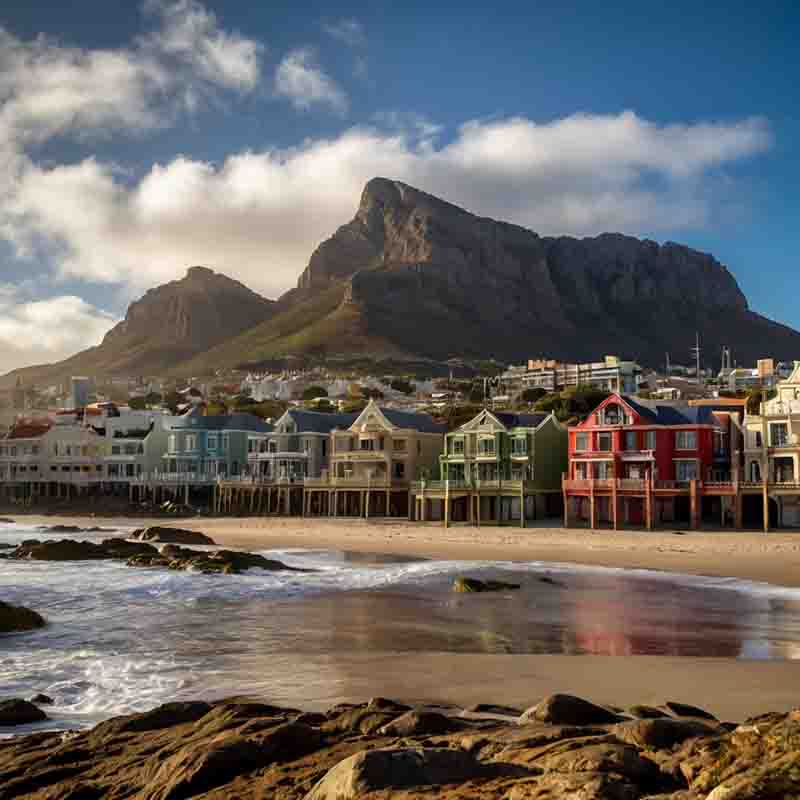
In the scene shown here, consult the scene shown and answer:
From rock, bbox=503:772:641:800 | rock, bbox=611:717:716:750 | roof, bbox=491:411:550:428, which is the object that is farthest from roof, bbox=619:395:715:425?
rock, bbox=503:772:641:800

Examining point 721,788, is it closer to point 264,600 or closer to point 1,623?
point 1,623

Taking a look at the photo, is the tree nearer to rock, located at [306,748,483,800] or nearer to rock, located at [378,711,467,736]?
rock, located at [378,711,467,736]

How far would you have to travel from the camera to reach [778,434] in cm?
4756

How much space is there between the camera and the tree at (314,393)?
4911 inches

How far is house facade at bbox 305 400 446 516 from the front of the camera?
63.1 metres

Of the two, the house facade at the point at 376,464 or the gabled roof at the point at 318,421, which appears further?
the gabled roof at the point at 318,421

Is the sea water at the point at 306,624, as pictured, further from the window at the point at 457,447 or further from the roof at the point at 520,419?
the window at the point at 457,447

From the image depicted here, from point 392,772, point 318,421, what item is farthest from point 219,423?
point 392,772

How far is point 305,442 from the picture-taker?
236 feet

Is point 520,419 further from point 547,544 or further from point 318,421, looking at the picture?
point 318,421

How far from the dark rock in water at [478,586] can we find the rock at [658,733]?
18.5 meters

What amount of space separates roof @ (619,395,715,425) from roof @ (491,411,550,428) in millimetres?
7743

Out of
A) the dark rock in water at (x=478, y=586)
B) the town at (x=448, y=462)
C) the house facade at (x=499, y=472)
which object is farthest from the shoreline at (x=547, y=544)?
the dark rock in water at (x=478, y=586)

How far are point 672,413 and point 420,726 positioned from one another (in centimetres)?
4483
